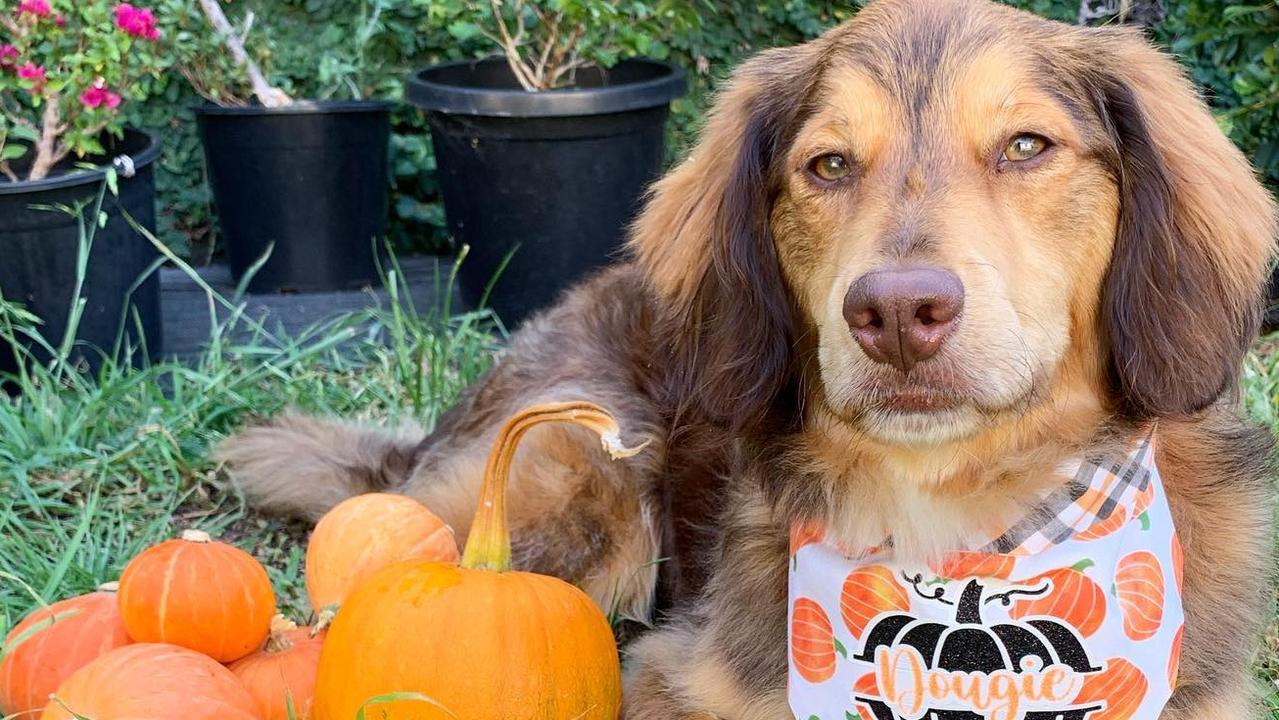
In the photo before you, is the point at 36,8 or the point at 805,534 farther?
the point at 36,8

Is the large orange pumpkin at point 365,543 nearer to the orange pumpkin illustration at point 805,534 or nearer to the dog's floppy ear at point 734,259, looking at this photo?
the dog's floppy ear at point 734,259

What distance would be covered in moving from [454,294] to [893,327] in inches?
173

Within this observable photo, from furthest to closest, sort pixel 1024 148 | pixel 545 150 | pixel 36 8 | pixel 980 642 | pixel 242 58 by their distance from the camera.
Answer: pixel 242 58 < pixel 545 150 < pixel 36 8 < pixel 980 642 < pixel 1024 148

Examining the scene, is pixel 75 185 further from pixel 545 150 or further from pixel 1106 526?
pixel 1106 526

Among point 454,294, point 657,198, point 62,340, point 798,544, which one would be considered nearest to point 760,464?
point 798,544

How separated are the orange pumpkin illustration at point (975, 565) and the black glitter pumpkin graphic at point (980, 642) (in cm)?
2

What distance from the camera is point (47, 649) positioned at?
2.63 m

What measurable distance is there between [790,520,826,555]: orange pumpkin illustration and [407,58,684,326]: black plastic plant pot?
108 inches

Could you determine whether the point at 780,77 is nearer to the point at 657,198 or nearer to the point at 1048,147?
the point at 657,198

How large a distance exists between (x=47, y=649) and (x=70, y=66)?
111 inches

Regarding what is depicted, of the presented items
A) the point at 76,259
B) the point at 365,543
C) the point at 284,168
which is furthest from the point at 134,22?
the point at 365,543

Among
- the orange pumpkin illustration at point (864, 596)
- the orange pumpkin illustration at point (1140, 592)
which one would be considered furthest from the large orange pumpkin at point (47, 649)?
the orange pumpkin illustration at point (1140, 592)

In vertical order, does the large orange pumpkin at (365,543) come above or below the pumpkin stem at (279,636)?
above

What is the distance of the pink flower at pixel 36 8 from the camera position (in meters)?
4.52
